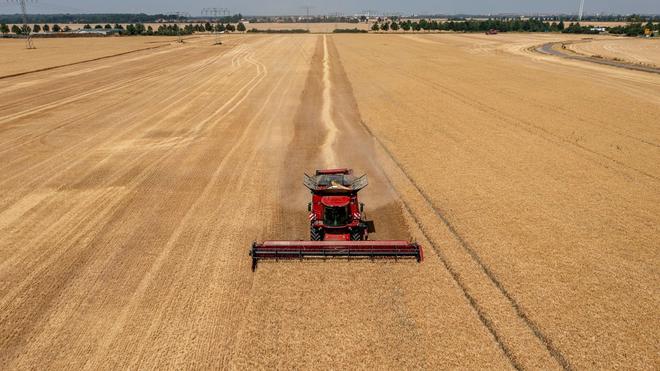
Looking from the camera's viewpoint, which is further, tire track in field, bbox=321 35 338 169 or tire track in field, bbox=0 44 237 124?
tire track in field, bbox=0 44 237 124

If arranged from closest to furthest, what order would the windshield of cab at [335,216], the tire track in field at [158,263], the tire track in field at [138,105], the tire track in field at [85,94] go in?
the tire track in field at [158,263] → the windshield of cab at [335,216] → the tire track in field at [138,105] → the tire track in field at [85,94]

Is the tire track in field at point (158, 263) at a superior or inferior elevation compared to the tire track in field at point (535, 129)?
inferior

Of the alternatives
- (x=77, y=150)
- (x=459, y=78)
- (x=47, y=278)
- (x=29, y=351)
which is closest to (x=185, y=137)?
(x=77, y=150)

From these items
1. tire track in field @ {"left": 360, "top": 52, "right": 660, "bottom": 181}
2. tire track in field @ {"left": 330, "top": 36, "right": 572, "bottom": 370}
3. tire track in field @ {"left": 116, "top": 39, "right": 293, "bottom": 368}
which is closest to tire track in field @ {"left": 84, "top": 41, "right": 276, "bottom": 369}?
tire track in field @ {"left": 116, "top": 39, "right": 293, "bottom": 368}

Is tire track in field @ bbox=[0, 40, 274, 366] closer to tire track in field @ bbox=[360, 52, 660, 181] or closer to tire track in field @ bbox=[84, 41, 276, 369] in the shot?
tire track in field @ bbox=[84, 41, 276, 369]

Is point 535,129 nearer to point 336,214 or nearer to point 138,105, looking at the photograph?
point 336,214

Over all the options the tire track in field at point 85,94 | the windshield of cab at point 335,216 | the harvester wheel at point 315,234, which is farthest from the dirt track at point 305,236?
the windshield of cab at point 335,216

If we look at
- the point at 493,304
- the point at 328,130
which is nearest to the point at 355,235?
the point at 493,304

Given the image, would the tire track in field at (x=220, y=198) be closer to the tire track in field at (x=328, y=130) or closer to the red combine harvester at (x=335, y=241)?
the red combine harvester at (x=335, y=241)
